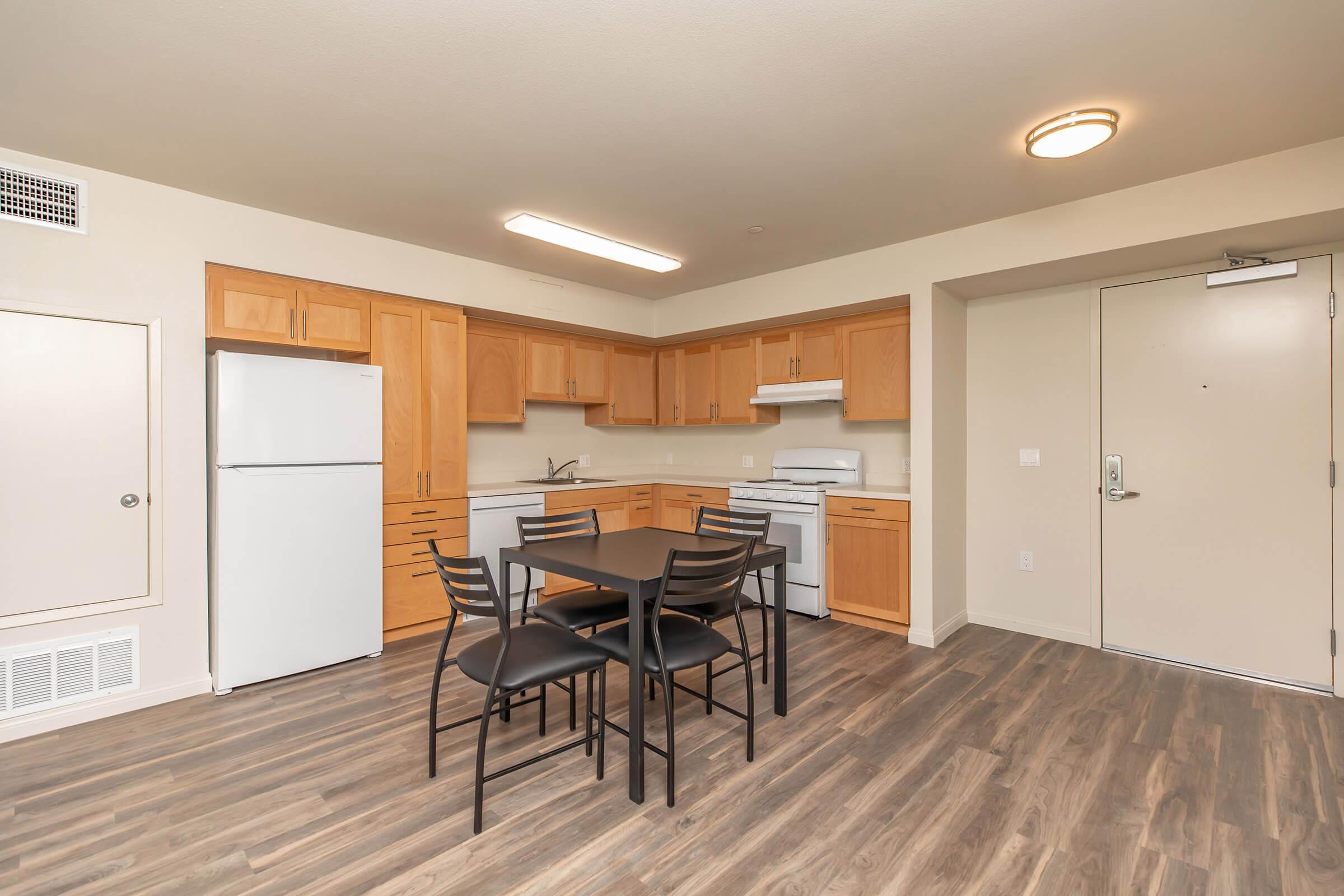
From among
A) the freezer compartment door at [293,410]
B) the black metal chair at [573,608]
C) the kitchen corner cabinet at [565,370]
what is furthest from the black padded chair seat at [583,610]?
the kitchen corner cabinet at [565,370]

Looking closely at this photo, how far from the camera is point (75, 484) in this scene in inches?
113

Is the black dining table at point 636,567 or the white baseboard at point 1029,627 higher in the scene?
the black dining table at point 636,567

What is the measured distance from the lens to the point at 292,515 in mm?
3350

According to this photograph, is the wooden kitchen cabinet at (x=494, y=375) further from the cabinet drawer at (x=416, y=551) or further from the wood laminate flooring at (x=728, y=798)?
the wood laminate flooring at (x=728, y=798)

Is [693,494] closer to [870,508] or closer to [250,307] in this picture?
[870,508]

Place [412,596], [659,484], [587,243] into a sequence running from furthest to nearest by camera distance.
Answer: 1. [659,484]
2. [412,596]
3. [587,243]

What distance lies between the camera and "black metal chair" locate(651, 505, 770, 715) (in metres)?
2.92

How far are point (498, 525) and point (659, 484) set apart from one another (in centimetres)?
160

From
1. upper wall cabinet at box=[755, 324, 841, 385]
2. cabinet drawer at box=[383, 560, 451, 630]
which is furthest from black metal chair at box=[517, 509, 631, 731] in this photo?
upper wall cabinet at box=[755, 324, 841, 385]

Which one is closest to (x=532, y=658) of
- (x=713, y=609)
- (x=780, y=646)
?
(x=713, y=609)

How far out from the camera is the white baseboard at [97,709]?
270 centimetres

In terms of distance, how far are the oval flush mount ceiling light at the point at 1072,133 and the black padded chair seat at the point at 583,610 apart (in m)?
2.57

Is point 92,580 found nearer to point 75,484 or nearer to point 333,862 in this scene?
point 75,484

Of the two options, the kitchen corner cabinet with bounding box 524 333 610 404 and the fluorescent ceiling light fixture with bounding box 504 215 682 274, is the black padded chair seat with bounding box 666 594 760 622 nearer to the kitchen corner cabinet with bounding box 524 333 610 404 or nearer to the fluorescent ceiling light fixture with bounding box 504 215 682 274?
the fluorescent ceiling light fixture with bounding box 504 215 682 274
